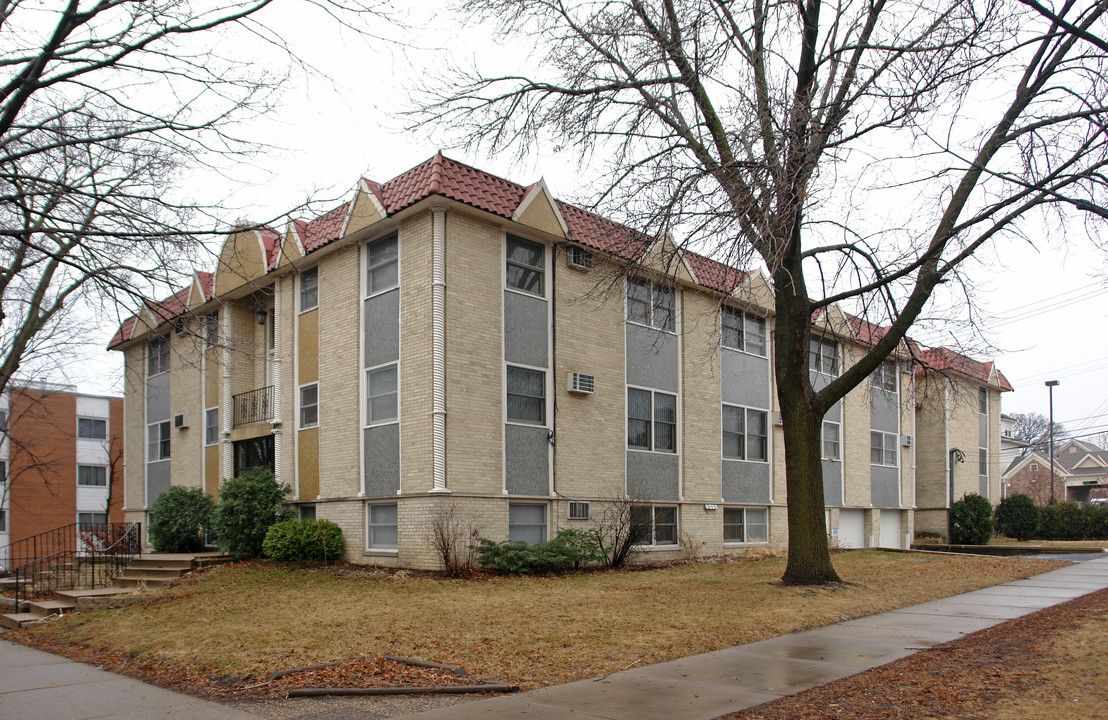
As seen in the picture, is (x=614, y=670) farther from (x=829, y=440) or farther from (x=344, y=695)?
(x=829, y=440)

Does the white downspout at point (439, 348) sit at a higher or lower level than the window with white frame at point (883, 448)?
higher

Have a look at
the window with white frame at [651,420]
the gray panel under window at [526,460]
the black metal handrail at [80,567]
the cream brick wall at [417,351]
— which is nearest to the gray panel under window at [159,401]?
the black metal handrail at [80,567]

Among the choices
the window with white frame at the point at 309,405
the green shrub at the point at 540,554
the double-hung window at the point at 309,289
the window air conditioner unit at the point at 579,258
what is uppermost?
the window air conditioner unit at the point at 579,258

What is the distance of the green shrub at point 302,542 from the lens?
56.1 feet

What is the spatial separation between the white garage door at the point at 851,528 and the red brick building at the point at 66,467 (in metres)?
37.3

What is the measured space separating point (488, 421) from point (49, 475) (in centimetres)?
4269

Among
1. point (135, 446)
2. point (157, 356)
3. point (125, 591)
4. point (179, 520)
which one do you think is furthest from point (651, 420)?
point (135, 446)

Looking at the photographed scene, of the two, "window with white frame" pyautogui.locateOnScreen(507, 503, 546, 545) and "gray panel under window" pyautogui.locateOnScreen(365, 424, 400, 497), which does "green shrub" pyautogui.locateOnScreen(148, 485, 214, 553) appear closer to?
"gray panel under window" pyautogui.locateOnScreen(365, 424, 400, 497)

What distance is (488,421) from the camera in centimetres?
1664

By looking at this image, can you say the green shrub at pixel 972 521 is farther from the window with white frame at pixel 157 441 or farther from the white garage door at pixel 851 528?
the window with white frame at pixel 157 441

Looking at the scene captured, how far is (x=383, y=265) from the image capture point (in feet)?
58.4

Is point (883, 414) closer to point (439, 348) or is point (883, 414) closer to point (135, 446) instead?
point (439, 348)

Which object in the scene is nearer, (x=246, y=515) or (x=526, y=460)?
(x=526, y=460)

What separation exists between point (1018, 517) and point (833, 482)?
607 inches
